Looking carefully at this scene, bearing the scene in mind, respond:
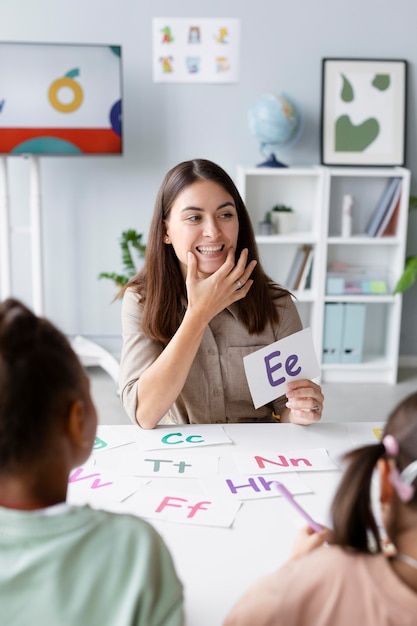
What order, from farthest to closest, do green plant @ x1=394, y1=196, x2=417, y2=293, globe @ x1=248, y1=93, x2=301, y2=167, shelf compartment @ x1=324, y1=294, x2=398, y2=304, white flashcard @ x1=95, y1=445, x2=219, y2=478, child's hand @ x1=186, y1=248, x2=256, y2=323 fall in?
1. shelf compartment @ x1=324, y1=294, x2=398, y2=304
2. green plant @ x1=394, y1=196, x2=417, y2=293
3. globe @ x1=248, y1=93, x2=301, y2=167
4. child's hand @ x1=186, y1=248, x2=256, y2=323
5. white flashcard @ x1=95, y1=445, x2=219, y2=478

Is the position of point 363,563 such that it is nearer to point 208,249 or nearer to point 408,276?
point 208,249

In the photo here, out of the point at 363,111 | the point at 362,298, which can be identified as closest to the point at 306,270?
the point at 362,298

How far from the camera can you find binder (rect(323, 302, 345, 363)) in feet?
12.7

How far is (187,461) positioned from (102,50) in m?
2.62

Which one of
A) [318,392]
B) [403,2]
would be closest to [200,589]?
[318,392]

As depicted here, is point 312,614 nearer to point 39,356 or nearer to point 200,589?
point 200,589

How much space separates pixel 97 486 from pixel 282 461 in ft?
1.16

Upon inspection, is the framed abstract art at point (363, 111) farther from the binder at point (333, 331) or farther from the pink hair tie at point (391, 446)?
the pink hair tie at point (391, 446)

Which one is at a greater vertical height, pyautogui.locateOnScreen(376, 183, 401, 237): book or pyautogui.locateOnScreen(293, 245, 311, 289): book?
pyautogui.locateOnScreen(376, 183, 401, 237): book

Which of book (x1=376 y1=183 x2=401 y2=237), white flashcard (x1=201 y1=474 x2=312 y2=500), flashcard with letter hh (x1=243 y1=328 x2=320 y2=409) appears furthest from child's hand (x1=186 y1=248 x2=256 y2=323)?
book (x1=376 y1=183 x2=401 y2=237)

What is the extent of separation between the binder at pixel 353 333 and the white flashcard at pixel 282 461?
2.54 meters

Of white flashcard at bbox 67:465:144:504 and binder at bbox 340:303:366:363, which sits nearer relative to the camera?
white flashcard at bbox 67:465:144:504

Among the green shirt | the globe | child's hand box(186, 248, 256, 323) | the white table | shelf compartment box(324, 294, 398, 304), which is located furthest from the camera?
shelf compartment box(324, 294, 398, 304)

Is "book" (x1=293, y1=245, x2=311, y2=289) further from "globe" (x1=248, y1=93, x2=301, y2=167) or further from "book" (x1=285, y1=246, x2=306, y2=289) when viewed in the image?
"globe" (x1=248, y1=93, x2=301, y2=167)
